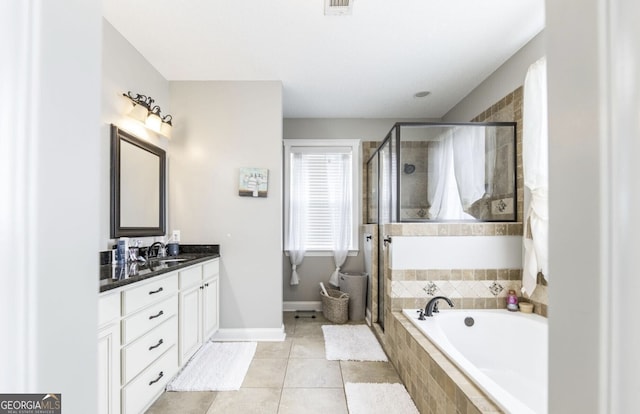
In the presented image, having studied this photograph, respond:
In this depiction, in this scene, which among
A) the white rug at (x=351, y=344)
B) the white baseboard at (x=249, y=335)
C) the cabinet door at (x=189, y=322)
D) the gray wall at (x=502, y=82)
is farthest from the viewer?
the white baseboard at (x=249, y=335)

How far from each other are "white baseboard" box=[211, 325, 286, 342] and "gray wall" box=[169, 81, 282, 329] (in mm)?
87

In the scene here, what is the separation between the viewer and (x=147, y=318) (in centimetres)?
171

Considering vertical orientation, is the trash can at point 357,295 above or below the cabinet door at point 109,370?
below

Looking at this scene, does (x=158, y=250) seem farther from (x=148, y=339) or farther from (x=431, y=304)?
(x=431, y=304)

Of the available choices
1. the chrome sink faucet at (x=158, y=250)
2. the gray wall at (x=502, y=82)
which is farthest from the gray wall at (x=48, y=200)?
the gray wall at (x=502, y=82)

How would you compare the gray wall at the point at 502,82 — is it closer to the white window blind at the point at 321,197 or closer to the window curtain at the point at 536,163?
the window curtain at the point at 536,163

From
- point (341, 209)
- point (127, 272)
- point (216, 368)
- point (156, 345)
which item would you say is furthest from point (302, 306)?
point (127, 272)

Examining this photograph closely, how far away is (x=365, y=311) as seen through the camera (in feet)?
12.0

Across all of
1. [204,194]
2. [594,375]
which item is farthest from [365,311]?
[594,375]

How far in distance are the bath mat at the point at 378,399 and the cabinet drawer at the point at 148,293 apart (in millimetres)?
1387

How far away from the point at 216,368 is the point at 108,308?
1298 millimetres

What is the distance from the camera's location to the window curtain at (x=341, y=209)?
4039 mm

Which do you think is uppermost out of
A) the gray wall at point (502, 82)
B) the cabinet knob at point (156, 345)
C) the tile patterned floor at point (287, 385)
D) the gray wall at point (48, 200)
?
the gray wall at point (502, 82)

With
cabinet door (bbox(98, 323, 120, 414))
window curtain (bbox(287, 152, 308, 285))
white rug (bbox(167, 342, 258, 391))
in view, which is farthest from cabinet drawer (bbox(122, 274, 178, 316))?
window curtain (bbox(287, 152, 308, 285))
